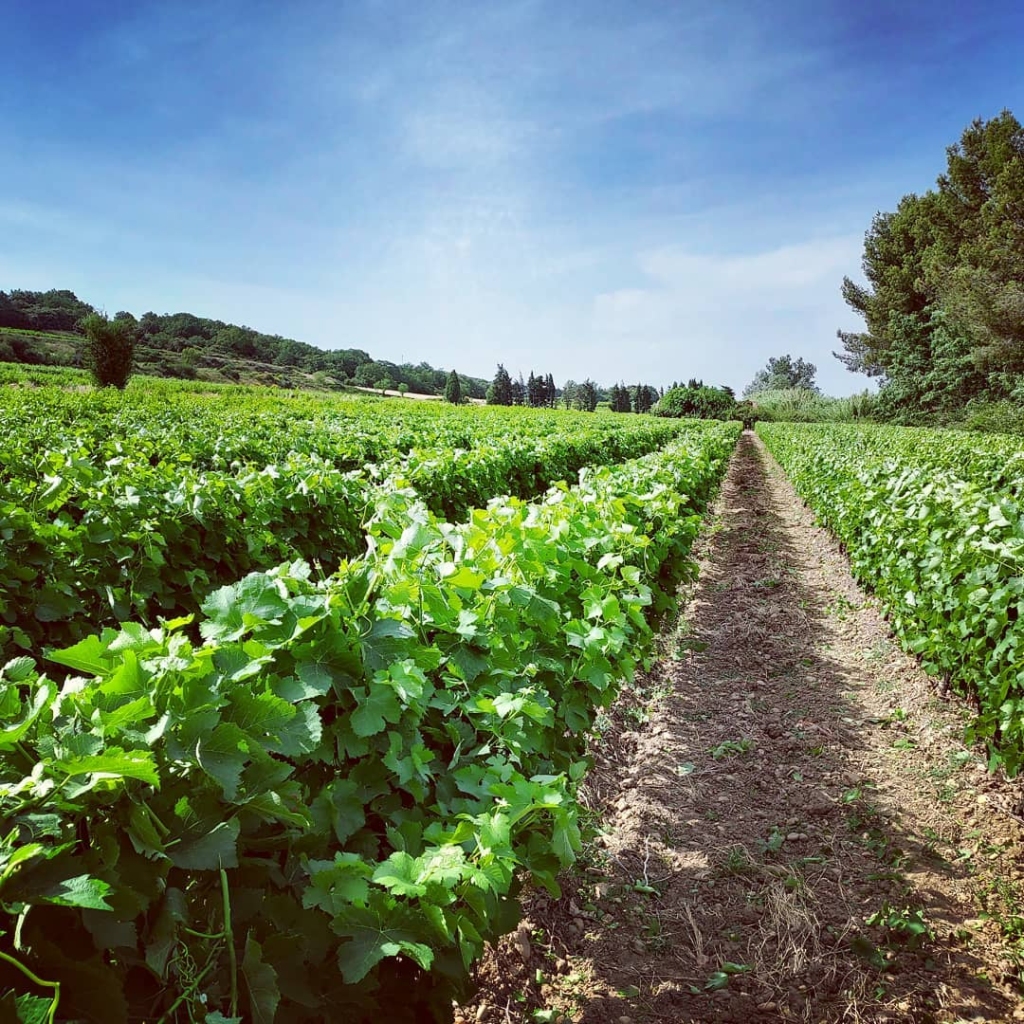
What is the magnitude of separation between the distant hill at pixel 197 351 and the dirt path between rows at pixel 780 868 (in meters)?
72.5

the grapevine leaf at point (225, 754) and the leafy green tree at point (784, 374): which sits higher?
the leafy green tree at point (784, 374)

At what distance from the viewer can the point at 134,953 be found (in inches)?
44.6

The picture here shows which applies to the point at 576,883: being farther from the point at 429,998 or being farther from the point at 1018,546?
the point at 1018,546

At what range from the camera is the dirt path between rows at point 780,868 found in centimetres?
258

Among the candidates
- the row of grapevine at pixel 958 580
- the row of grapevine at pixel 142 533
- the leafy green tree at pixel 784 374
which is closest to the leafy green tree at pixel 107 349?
the row of grapevine at pixel 142 533

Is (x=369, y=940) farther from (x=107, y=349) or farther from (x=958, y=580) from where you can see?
(x=107, y=349)

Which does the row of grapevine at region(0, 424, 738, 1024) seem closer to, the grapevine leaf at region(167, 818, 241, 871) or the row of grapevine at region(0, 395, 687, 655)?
the grapevine leaf at region(167, 818, 241, 871)

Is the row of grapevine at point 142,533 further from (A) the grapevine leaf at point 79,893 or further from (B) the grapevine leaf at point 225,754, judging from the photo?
(A) the grapevine leaf at point 79,893

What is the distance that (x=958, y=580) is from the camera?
4539 mm

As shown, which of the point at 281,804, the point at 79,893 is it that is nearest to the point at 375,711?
the point at 281,804

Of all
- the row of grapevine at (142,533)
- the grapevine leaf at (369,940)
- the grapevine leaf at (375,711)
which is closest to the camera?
the grapevine leaf at (369,940)

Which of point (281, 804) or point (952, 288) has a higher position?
point (952, 288)

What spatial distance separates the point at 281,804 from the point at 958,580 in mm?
4997

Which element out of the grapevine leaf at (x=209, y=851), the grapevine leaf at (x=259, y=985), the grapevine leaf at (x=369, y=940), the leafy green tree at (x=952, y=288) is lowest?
the grapevine leaf at (x=369, y=940)
